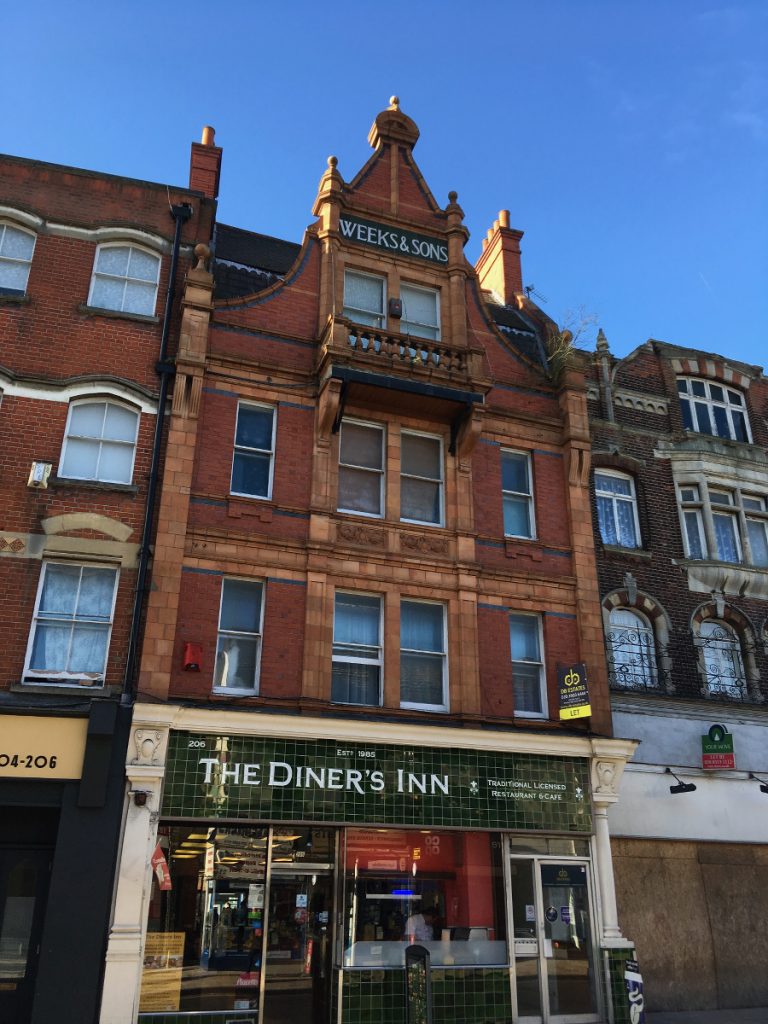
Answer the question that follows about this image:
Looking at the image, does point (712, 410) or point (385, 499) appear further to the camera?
point (712, 410)

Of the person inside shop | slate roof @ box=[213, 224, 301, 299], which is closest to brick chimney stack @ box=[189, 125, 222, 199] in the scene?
Result: slate roof @ box=[213, 224, 301, 299]

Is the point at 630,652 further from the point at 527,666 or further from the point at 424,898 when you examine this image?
the point at 424,898

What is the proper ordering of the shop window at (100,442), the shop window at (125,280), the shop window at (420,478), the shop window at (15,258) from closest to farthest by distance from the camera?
the shop window at (100,442) → the shop window at (15,258) → the shop window at (125,280) → the shop window at (420,478)

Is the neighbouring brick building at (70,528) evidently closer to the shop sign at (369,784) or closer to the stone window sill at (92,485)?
the stone window sill at (92,485)

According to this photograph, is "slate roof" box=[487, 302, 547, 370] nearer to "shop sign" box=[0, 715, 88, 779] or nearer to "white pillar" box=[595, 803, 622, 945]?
"white pillar" box=[595, 803, 622, 945]

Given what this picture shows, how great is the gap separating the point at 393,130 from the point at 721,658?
46.1 ft

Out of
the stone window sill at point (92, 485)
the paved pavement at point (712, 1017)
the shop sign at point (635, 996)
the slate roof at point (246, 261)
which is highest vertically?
the slate roof at point (246, 261)

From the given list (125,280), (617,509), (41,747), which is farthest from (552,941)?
(125,280)

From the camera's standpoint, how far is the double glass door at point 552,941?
44.9 feet

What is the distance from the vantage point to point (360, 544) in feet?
50.5

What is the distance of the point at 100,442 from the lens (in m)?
14.8

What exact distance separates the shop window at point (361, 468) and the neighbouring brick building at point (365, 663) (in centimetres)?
5

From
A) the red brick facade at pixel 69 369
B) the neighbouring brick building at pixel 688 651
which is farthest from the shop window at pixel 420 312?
the neighbouring brick building at pixel 688 651

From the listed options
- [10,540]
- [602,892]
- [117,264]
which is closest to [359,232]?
[117,264]
